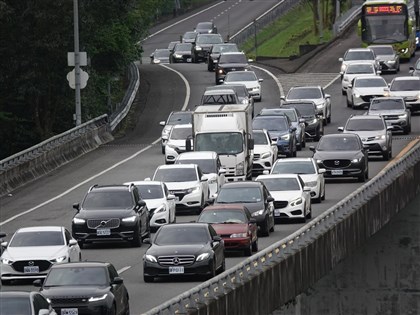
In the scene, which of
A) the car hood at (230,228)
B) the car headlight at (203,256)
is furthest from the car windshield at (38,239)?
the car hood at (230,228)

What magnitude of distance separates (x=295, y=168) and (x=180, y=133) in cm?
1185

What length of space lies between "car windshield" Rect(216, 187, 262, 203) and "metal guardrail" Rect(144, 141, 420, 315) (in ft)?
7.40

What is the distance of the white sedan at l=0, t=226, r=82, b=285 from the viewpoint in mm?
32094

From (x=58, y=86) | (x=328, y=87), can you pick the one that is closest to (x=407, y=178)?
(x=58, y=86)

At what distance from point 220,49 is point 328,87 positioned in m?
12.2

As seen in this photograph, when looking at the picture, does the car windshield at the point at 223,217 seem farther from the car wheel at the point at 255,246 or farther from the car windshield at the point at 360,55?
the car windshield at the point at 360,55

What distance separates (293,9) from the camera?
6029 inches

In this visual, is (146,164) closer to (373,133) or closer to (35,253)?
(373,133)

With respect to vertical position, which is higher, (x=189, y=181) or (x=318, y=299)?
(x=189, y=181)

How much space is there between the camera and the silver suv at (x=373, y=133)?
5484 cm

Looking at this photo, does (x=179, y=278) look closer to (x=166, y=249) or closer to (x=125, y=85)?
(x=166, y=249)

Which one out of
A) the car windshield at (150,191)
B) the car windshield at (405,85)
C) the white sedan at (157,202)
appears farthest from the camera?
the car windshield at (405,85)

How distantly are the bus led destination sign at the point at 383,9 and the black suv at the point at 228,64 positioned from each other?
9.35m

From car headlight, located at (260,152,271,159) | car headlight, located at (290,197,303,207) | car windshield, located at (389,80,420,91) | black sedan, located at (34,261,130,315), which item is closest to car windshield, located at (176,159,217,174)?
car headlight, located at (290,197,303,207)
